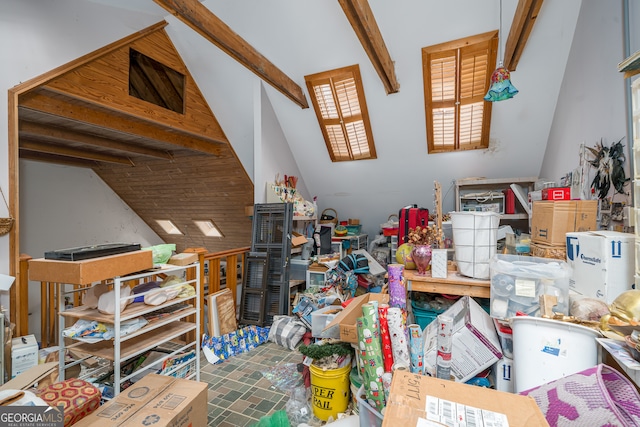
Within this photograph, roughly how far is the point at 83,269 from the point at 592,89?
3.99 m

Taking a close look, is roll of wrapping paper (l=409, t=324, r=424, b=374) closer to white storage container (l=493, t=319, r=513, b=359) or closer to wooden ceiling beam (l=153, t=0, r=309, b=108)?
white storage container (l=493, t=319, r=513, b=359)

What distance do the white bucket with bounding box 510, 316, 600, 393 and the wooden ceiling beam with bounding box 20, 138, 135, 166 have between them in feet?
20.0

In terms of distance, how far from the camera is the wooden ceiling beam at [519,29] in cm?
240

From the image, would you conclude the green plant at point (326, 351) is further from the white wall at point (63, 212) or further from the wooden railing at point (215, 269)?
the white wall at point (63, 212)

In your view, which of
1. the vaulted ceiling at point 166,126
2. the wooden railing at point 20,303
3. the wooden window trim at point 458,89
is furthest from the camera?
the wooden window trim at point 458,89

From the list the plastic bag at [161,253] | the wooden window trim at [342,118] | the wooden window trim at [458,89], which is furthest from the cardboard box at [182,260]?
the wooden window trim at [458,89]

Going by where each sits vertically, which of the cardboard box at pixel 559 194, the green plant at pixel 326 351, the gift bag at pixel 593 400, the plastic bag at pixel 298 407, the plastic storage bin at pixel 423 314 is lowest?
the plastic bag at pixel 298 407

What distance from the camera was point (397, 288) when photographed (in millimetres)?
1916

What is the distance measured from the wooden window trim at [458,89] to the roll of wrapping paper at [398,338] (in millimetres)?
3097

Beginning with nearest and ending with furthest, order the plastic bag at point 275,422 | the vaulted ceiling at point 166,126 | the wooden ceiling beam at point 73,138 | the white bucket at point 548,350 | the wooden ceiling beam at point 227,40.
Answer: the white bucket at point 548,350 < the plastic bag at point 275,422 < the wooden ceiling beam at point 227,40 < the vaulted ceiling at point 166,126 < the wooden ceiling beam at point 73,138

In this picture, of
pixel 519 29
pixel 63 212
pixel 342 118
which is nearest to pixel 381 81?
pixel 342 118

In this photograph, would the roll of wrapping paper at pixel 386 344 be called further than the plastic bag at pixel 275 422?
No

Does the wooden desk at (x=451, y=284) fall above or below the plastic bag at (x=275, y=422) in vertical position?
above

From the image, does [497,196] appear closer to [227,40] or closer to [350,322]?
[350,322]
